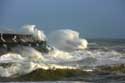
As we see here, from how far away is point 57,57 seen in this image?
45.4 m

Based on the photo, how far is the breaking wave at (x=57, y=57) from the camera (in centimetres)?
2742

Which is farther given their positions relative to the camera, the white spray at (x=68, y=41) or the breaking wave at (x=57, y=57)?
the white spray at (x=68, y=41)

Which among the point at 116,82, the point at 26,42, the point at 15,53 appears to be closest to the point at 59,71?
the point at 116,82

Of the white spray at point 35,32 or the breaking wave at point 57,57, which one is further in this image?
the white spray at point 35,32

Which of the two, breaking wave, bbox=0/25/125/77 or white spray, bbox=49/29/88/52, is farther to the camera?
white spray, bbox=49/29/88/52

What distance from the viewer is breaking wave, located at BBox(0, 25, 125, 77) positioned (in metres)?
27.4

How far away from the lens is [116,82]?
70.5 ft

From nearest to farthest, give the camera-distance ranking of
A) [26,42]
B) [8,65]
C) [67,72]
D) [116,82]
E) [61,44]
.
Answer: [116,82] < [67,72] < [8,65] < [26,42] < [61,44]

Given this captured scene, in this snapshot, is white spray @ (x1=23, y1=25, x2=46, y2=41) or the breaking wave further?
white spray @ (x1=23, y1=25, x2=46, y2=41)

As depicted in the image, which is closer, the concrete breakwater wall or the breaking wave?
the breaking wave

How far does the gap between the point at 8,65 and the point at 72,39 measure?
140 ft

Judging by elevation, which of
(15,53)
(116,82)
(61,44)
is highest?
(61,44)

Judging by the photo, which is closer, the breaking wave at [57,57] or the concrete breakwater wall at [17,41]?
the breaking wave at [57,57]

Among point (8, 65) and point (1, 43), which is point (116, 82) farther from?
point (1, 43)
